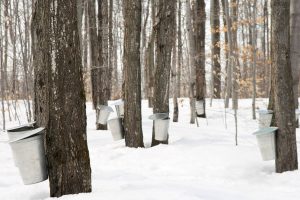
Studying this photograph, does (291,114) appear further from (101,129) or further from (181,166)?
(101,129)

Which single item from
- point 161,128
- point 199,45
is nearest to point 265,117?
point 161,128

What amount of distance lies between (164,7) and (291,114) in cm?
336

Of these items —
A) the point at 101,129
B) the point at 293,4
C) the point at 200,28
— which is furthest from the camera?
the point at 200,28

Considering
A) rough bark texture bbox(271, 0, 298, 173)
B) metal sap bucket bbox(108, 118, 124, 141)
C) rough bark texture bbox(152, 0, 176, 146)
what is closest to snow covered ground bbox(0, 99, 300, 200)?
metal sap bucket bbox(108, 118, 124, 141)

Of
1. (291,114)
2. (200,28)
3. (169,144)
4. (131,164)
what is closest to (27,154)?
(131,164)

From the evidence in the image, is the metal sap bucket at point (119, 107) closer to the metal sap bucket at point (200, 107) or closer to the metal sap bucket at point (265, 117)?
the metal sap bucket at point (265, 117)

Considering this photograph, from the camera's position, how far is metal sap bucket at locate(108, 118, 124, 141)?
741cm

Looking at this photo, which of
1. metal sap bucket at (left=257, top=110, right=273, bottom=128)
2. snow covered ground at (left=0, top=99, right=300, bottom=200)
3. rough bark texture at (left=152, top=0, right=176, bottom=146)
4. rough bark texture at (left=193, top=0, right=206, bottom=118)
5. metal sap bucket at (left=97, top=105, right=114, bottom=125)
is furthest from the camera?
rough bark texture at (left=193, top=0, right=206, bottom=118)

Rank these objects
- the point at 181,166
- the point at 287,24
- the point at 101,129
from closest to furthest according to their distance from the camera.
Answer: the point at 287,24 → the point at 181,166 → the point at 101,129

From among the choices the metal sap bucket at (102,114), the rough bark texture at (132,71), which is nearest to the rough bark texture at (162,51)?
the rough bark texture at (132,71)

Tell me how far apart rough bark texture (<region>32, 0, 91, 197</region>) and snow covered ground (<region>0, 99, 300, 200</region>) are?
25 cm

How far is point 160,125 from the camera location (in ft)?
22.4

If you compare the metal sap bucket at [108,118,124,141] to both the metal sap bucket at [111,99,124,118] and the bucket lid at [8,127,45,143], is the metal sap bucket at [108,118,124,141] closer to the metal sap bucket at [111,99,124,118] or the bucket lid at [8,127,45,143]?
the metal sap bucket at [111,99,124,118]

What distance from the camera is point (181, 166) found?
5617 mm
